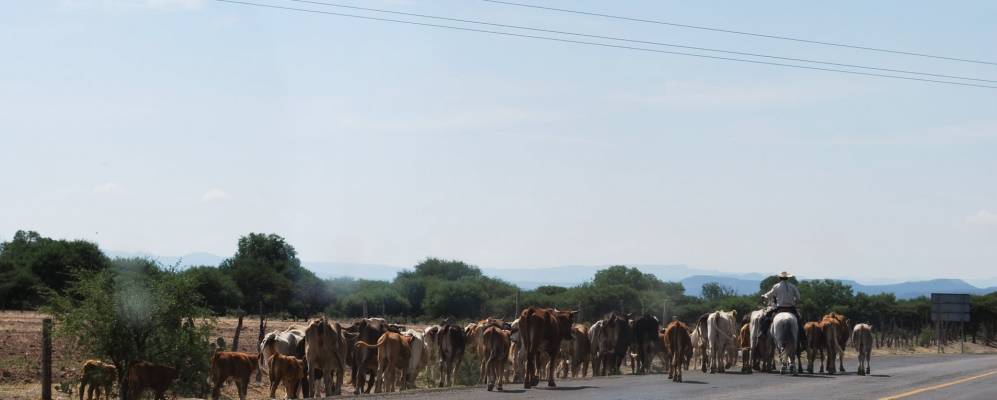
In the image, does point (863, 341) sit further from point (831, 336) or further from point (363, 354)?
point (363, 354)

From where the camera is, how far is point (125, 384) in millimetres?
27484

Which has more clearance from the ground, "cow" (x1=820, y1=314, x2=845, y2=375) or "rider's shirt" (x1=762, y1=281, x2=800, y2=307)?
"rider's shirt" (x1=762, y1=281, x2=800, y2=307)

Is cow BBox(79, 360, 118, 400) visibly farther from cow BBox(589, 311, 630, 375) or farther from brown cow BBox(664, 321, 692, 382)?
cow BBox(589, 311, 630, 375)

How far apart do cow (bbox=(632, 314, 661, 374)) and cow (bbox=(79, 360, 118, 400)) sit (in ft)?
58.3

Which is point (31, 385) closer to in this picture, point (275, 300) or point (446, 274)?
point (275, 300)

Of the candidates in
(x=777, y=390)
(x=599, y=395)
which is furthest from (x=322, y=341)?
(x=777, y=390)

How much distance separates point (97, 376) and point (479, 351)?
12.0 m

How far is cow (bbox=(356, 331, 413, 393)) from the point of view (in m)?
30.6

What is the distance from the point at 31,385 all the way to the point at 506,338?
43.0 feet

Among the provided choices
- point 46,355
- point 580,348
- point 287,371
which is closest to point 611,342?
point 580,348

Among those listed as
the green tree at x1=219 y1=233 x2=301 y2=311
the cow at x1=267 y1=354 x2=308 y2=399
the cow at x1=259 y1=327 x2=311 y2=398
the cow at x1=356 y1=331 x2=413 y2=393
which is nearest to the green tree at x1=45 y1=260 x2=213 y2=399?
the cow at x1=259 y1=327 x2=311 y2=398

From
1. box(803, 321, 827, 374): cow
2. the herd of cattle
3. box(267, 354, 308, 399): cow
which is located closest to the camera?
box(267, 354, 308, 399): cow

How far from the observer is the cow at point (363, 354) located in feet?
102

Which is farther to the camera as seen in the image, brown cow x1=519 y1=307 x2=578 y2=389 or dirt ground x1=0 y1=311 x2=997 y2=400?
dirt ground x1=0 y1=311 x2=997 y2=400
